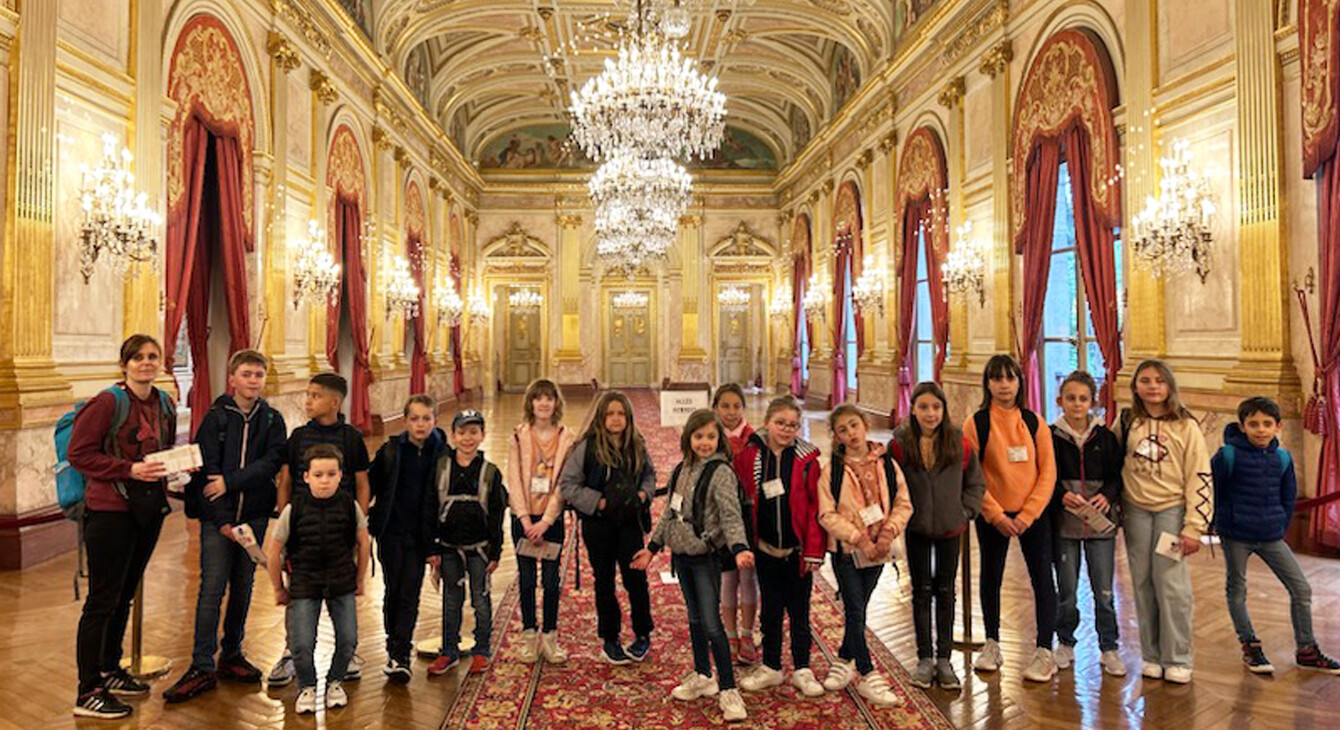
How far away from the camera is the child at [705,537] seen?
2.99 metres

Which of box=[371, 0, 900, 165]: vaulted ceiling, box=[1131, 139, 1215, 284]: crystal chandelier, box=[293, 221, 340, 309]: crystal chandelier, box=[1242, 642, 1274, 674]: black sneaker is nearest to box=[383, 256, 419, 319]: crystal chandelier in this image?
box=[293, 221, 340, 309]: crystal chandelier

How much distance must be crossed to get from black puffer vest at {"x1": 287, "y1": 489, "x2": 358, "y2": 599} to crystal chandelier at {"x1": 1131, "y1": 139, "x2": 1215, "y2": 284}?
6.16 meters

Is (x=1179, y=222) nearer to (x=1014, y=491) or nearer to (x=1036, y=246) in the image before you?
(x=1036, y=246)

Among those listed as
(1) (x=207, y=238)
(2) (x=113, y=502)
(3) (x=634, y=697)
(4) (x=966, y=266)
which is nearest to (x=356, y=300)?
(1) (x=207, y=238)

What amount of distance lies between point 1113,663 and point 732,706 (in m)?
1.74

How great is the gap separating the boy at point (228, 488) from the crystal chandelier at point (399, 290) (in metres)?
9.68

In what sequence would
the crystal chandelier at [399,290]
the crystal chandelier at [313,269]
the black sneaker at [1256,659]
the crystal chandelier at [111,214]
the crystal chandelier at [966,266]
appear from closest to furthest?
1. the black sneaker at [1256,659]
2. the crystal chandelier at [111,214]
3. the crystal chandelier at [313,269]
4. the crystal chandelier at [966,266]
5. the crystal chandelier at [399,290]

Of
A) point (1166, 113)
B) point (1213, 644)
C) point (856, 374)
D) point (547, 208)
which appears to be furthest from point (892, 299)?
point (547, 208)

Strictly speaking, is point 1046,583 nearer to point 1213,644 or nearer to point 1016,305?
point 1213,644

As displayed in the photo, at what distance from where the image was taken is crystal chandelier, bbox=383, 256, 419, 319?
12602mm

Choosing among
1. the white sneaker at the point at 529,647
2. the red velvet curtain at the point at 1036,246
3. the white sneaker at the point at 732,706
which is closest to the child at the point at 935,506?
the white sneaker at the point at 732,706

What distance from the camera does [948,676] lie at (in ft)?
10.7

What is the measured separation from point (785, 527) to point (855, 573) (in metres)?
0.34

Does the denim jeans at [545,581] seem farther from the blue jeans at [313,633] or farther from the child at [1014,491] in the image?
the child at [1014,491]
